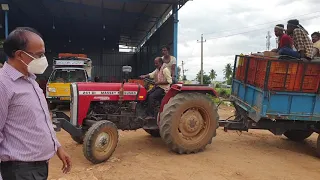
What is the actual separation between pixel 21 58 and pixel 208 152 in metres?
4.80

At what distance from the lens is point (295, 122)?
21.3 feet

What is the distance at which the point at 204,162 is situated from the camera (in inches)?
221

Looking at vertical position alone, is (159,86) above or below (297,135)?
above

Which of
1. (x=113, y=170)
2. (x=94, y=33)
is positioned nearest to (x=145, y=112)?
(x=113, y=170)

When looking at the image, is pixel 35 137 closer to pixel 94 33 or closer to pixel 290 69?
pixel 290 69

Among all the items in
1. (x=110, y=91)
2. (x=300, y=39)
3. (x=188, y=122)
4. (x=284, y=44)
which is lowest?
(x=188, y=122)

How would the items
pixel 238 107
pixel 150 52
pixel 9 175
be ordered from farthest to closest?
pixel 150 52
pixel 238 107
pixel 9 175

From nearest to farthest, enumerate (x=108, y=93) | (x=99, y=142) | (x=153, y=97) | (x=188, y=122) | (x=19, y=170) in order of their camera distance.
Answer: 1. (x=19, y=170)
2. (x=99, y=142)
3. (x=108, y=93)
4. (x=188, y=122)
5. (x=153, y=97)

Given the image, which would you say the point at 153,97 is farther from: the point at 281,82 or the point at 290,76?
the point at 290,76

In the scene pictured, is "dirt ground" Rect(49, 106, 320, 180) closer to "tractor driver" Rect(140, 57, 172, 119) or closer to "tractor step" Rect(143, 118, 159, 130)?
"tractor step" Rect(143, 118, 159, 130)

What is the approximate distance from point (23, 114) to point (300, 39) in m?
5.80

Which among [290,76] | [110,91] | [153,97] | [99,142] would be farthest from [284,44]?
[99,142]

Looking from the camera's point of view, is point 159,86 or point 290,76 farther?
point 159,86

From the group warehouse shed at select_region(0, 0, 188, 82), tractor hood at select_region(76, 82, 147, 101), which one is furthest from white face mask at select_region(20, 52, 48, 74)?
warehouse shed at select_region(0, 0, 188, 82)
